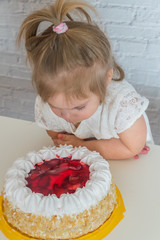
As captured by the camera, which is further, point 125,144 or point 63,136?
point 63,136

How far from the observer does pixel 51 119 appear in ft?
3.91

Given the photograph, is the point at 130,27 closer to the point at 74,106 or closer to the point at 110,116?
the point at 110,116

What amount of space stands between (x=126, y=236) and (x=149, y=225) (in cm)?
7

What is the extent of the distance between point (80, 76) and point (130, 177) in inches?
12.7

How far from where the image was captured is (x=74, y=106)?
87 cm

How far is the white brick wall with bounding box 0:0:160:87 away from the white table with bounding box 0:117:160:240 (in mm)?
790

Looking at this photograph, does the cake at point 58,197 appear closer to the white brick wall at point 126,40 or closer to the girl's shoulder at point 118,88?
the girl's shoulder at point 118,88

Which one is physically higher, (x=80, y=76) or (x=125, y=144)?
(x=80, y=76)

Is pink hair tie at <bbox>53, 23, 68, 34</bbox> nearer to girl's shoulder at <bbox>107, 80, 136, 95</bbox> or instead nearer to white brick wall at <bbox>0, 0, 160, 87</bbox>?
girl's shoulder at <bbox>107, 80, 136, 95</bbox>

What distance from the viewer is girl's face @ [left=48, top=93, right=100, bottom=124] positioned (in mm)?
857

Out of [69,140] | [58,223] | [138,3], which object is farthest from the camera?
[138,3]

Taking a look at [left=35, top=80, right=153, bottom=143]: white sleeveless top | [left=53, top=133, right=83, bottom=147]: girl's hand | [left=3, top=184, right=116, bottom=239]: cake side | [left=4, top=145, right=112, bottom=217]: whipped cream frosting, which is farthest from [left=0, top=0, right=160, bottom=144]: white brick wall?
[left=3, top=184, right=116, bottom=239]: cake side

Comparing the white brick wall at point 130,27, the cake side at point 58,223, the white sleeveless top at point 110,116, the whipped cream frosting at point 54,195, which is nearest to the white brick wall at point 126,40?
the white brick wall at point 130,27

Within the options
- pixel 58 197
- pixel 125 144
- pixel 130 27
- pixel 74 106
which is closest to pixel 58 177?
pixel 58 197
